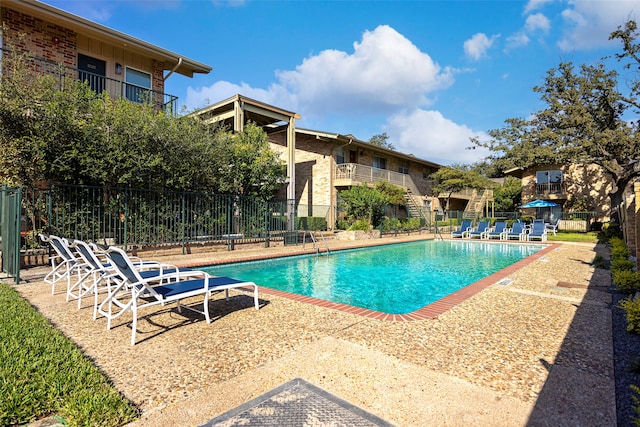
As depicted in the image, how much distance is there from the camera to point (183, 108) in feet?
45.3

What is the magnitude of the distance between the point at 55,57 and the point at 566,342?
54.5 ft

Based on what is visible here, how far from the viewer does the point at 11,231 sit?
23.4ft

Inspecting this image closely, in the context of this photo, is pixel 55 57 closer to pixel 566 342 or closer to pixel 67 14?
pixel 67 14

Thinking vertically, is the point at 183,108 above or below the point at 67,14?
below

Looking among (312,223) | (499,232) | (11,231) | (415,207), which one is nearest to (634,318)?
(11,231)

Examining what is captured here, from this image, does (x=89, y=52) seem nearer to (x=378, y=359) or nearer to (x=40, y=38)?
(x=40, y=38)

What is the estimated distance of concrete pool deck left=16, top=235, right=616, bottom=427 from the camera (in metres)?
2.60

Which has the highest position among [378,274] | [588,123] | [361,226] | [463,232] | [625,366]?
[588,123]

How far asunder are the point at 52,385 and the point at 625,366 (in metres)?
5.21

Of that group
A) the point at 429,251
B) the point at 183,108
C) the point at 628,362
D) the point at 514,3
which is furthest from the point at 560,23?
the point at 628,362

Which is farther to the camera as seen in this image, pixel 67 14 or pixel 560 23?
pixel 560 23

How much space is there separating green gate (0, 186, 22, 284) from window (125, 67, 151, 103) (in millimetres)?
7903

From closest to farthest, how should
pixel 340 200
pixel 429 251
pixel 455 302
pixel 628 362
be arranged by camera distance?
pixel 628 362
pixel 455 302
pixel 429 251
pixel 340 200

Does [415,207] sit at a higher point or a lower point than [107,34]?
lower
